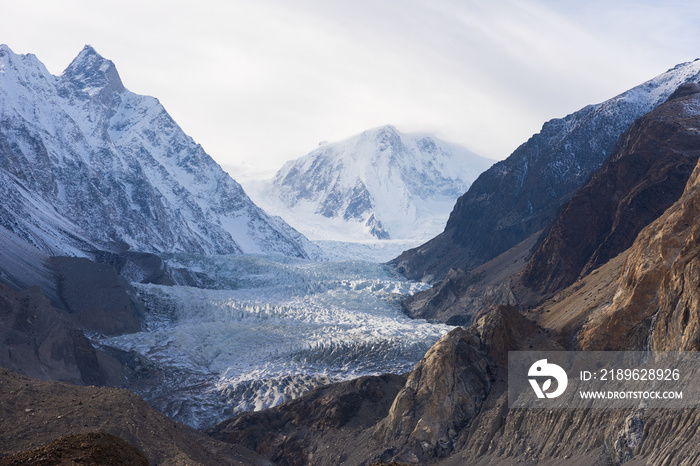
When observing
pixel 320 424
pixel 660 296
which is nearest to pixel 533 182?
pixel 320 424

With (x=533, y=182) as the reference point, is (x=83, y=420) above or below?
below

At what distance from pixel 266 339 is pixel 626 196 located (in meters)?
50.9

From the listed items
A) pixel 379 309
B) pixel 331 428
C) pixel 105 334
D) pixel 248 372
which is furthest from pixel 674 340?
pixel 379 309

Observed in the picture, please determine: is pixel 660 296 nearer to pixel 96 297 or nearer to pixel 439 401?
pixel 439 401

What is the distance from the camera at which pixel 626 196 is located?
92.6 metres

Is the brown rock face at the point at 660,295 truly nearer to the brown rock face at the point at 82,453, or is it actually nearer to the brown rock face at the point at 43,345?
the brown rock face at the point at 82,453

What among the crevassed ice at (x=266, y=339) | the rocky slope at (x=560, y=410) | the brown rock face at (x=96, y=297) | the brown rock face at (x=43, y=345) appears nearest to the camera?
the rocky slope at (x=560, y=410)

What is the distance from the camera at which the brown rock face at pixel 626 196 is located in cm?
8538

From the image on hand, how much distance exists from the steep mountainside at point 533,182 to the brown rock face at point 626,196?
39793 millimetres

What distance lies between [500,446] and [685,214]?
19.1m

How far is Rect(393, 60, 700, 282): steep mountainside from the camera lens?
490ft

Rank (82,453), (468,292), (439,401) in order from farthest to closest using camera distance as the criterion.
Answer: (468,292) → (439,401) → (82,453)

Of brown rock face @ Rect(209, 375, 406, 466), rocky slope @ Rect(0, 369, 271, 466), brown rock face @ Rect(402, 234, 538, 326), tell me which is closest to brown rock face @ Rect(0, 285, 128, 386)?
brown rock face @ Rect(209, 375, 406, 466)

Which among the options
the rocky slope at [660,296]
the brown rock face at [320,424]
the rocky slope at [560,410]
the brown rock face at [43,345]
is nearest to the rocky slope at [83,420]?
the brown rock face at [320,424]
